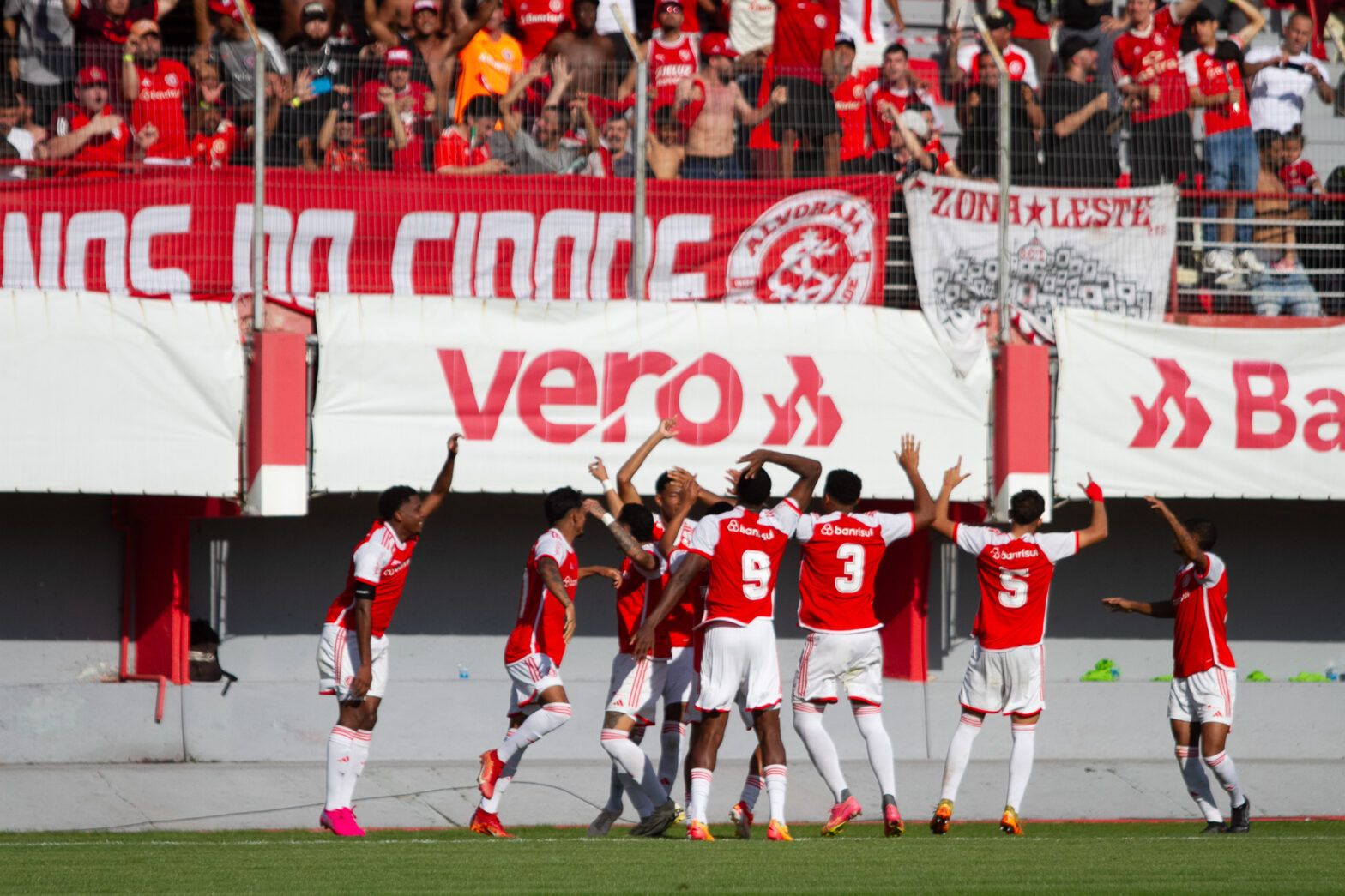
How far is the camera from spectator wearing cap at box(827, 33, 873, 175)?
1380cm

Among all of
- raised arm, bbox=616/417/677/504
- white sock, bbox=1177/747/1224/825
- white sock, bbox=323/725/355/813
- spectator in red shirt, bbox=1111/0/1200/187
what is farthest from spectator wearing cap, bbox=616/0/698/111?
white sock, bbox=1177/747/1224/825

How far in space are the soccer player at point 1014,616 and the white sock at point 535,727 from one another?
2.30m

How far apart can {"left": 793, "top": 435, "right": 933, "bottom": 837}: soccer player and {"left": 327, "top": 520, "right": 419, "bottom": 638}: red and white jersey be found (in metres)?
2.34

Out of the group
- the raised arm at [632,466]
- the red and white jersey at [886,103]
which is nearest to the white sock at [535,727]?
the raised arm at [632,466]

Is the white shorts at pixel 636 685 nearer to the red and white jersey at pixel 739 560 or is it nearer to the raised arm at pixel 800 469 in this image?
the red and white jersey at pixel 739 560

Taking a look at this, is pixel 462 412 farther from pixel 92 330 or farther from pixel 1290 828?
pixel 1290 828

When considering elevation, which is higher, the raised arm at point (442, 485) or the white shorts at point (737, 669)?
the raised arm at point (442, 485)

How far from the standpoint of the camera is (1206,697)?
→ 1131cm

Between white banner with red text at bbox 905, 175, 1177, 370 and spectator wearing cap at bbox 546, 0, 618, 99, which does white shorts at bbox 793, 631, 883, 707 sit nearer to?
white banner with red text at bbox 905, 175, 1177, 370

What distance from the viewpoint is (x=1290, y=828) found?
1177 cm

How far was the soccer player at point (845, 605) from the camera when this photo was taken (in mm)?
10453

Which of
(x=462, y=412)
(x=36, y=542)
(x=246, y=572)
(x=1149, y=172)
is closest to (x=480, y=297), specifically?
(x=462, y=412)

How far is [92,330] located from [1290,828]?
28.4ft

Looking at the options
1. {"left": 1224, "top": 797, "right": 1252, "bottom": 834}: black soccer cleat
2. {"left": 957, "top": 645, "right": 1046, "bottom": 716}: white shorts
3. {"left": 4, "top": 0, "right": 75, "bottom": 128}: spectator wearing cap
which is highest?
{"left": 4, "top": 0, "right": 75, "bottom": 128}: spectator wearing cap
